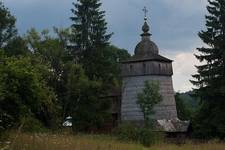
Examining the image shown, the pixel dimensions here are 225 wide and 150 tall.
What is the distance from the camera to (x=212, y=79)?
1884 inches

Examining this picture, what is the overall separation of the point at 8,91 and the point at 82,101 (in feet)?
132

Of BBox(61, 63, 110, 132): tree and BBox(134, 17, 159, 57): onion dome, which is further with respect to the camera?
BBox(134, 17, 159, 57): onion dome

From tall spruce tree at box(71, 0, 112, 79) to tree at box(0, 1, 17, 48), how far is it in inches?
324

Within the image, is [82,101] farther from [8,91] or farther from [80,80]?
[8,91]

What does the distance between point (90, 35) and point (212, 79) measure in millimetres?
17517

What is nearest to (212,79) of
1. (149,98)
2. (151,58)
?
(149,98)

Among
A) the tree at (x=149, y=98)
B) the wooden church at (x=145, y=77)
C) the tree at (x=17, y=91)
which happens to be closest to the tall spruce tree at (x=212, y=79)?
the tree at (x=149, y=98)

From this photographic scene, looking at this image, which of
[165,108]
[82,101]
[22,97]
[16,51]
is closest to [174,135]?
[165,108]

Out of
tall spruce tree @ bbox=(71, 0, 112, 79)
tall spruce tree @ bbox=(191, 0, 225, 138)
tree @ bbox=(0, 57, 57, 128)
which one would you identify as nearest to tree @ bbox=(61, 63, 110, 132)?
tall spruce tree @ bbox=(71, 0, 112, 79)

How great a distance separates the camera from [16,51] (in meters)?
50.5

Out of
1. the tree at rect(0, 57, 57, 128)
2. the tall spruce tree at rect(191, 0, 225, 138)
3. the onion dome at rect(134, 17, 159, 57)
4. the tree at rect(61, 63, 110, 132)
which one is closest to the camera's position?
the tree at rect(0, 57, 57, 128)

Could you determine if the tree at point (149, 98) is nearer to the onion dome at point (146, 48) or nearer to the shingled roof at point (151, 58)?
the shingled roof at point (151, 58)

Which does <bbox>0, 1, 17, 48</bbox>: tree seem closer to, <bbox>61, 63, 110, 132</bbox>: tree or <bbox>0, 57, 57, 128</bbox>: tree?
<bbox>61, 63, 110, 132</bbox>: tree

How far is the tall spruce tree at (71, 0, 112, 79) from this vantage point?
5931cm
